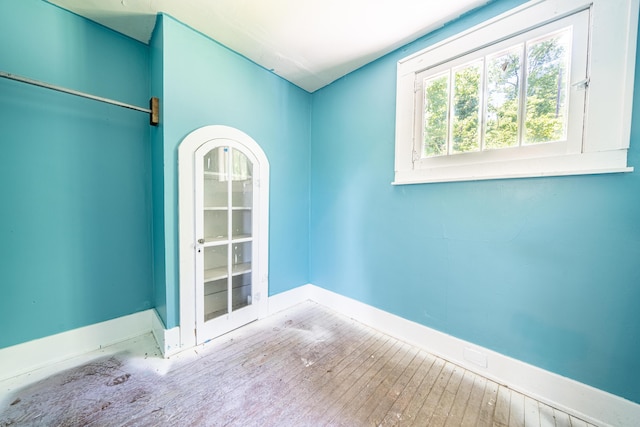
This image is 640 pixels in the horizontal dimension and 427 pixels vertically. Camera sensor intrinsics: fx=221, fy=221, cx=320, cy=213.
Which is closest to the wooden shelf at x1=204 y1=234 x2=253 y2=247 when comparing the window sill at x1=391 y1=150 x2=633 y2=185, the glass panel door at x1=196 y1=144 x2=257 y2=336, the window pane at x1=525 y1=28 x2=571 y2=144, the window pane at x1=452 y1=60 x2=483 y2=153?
the glass panel door at x1=196 y1=144 x2=257 y2=336

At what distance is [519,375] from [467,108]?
1927 mm

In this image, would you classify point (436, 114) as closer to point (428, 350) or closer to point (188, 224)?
point (428, 350)

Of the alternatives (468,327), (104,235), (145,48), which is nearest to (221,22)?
(145,48)

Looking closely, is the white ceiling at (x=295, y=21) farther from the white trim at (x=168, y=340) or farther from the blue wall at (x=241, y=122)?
the white trim at (x=168, y=340)

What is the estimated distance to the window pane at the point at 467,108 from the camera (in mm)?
1676

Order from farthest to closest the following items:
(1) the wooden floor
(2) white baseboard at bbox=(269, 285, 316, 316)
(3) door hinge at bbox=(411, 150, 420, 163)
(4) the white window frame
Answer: (2) white baseboard at bbox=(269, 285, 316, 316) < (3) door hinge at bbox=(411, 150, 420, 163) < (1) the wooden floor < (4) the white window frame

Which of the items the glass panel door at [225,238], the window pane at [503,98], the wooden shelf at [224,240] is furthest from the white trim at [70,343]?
the window pane at [503,98]

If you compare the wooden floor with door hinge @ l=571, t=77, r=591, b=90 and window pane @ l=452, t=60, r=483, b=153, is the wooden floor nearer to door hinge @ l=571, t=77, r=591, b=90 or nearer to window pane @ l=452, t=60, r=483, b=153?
window pane @ l=452, t=60, r=483, b=153

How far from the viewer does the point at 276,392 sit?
146 cm

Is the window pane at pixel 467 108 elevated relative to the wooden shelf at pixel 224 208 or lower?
elevated

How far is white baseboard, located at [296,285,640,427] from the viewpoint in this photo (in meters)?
1.23

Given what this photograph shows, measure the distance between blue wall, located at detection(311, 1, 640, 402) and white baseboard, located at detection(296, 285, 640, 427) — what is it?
0.05m

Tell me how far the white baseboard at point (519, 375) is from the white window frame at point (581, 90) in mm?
1259

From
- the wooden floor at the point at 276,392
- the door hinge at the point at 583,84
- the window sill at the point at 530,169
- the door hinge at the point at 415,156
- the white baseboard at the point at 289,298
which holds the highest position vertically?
the door hinge at the point at 583,84
